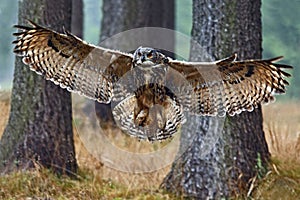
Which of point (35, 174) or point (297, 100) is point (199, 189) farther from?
point (297, 100)

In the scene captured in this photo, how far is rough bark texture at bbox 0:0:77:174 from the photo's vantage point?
21.8ft

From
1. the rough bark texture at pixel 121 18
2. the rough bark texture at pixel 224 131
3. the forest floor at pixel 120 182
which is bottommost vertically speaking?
the forest floor at pixel 120 182

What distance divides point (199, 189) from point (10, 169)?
2.02m

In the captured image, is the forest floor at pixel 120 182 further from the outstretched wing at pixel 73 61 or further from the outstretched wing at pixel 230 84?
the outstretched wing at pixel 73 61

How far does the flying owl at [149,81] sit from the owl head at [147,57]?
186 mm

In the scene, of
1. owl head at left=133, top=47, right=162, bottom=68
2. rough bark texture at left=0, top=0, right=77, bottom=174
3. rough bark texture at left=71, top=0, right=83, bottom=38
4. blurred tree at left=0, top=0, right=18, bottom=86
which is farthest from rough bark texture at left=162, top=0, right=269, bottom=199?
blurred tree at left=0, top=0, right=18, bottom=86

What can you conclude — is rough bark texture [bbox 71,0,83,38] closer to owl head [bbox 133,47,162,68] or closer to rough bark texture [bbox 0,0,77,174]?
rough bark texture [bbox 0,0,77,174]

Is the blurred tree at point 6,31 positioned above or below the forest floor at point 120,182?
above

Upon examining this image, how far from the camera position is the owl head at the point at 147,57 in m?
4.66

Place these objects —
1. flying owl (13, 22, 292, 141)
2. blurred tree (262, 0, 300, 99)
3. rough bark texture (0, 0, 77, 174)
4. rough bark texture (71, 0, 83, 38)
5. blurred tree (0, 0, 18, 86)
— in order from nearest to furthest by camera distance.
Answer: flying owl (13, 22, 292, 141)
rough bark texture (0, 0, 77, 174)
rough bark texture (71, 0, 83, 38)
blurred tree (262, 0, 300, 99)
blurred tree (0, 0, 18, 86)

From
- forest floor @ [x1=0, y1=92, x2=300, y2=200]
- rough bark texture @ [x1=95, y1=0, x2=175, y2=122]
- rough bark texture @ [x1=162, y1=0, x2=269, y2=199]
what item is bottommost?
forest floor @ [x1=0, y1=92, x2=300, y2=200]

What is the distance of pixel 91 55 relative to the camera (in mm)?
5453

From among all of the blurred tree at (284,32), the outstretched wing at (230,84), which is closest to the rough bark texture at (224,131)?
the outstretched wing at (230,84)

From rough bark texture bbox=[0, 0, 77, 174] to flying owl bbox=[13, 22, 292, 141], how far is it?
44.8 inches
